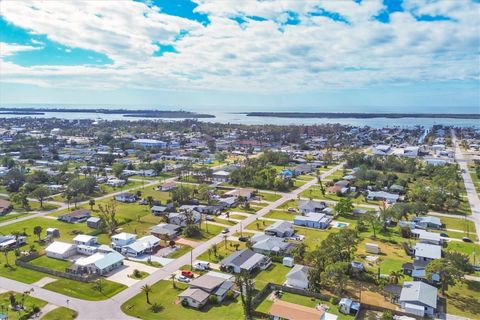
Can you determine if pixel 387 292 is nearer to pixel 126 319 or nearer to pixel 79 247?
pixel 126 319

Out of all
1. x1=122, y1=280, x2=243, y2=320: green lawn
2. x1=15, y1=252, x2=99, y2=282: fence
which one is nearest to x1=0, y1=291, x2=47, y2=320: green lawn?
x1=15, y1=252, x2=99, y2=282: fence

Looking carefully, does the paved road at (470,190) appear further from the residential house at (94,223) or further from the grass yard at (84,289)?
the residential house at (94,223)

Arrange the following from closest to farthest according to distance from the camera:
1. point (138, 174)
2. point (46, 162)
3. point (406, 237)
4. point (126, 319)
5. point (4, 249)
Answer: point (126, 319) → point (4, 249) → point (406, 237) → point (138, 174) → point (46, 162)

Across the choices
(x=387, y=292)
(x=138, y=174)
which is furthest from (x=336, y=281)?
(x=138, y=174)

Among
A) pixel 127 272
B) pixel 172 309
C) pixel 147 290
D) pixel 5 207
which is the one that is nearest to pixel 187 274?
pixel 147 290

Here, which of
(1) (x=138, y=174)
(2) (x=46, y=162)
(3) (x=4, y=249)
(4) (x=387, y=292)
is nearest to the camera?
(4) (x=387, y=292)

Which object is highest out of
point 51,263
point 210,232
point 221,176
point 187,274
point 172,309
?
point 221,176

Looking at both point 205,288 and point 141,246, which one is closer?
point 205,288

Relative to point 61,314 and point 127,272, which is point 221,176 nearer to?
point 127,272
